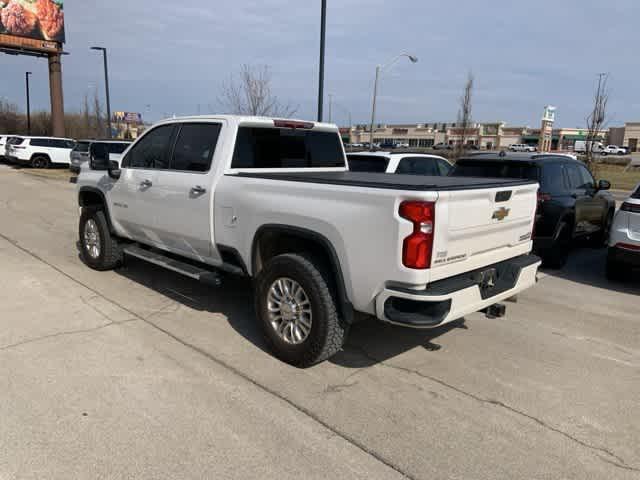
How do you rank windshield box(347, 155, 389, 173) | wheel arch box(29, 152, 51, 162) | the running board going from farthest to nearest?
wheel arch box(29, 152, 51, 162), windshield box(347, 155, 389, 173), the running board

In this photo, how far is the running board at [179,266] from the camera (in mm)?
4695

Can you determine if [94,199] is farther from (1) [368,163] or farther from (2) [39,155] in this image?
(2) [39,155]

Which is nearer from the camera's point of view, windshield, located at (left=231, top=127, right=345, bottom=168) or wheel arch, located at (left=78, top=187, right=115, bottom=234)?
windshield, located at (left=231, top=127, right=345, bottom=168)

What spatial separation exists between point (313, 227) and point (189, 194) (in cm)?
169

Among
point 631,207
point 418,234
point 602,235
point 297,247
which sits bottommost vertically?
point 602,235

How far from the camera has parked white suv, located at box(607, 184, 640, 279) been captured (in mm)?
6309

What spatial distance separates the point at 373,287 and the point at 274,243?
3.96 feet

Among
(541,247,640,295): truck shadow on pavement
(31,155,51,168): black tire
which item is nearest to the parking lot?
(541,247,640,295): truck shadow on pavement

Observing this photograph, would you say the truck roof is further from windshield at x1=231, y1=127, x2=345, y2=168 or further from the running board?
the running board

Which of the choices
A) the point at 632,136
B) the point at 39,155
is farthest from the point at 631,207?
the point at 632,136

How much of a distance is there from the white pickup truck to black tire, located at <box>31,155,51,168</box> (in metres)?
22.8

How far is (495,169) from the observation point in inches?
288

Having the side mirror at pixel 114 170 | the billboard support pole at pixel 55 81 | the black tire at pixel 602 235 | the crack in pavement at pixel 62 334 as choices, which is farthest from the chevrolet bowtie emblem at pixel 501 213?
the billboard support pole at pixel 55 81

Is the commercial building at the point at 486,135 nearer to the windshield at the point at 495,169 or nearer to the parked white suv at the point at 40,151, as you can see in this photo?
the parked white suv at the point at 40,151
